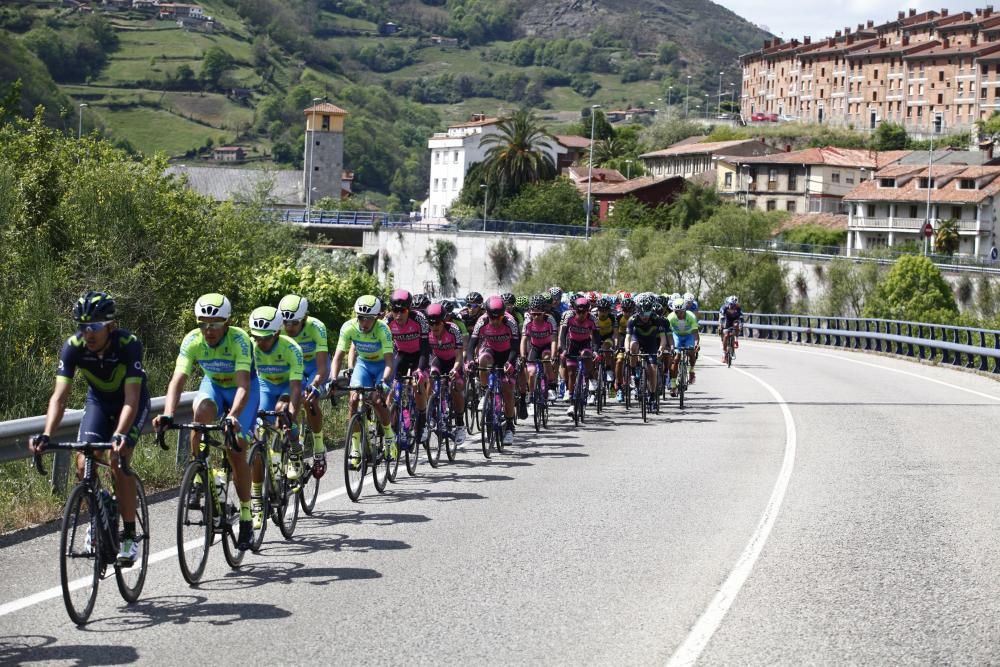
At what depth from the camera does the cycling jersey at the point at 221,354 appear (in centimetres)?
936

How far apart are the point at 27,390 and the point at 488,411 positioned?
6220 millimetres

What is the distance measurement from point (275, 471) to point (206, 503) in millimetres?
1312

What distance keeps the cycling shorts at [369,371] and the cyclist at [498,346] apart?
3514 millimetres

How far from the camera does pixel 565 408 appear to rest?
23.8 meters

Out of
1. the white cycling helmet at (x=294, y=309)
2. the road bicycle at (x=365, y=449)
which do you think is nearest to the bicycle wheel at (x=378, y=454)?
the road bicycle at (x=365, y=449)

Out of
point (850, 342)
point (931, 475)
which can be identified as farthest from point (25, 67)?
point (931, 475)

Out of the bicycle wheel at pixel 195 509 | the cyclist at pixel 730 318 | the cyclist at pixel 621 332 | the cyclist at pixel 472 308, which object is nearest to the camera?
the bicycle wheel at pixel 195 509

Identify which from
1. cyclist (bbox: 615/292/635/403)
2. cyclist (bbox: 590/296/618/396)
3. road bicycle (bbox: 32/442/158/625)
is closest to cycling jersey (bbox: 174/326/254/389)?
road bicycle (bbox: 32/442/158/625)

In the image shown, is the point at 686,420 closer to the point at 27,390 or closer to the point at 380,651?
the point at 27,390

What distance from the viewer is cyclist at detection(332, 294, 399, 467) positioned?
13.1m

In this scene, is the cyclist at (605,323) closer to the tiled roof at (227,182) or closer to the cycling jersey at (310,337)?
the cycling jersey at (310,337)

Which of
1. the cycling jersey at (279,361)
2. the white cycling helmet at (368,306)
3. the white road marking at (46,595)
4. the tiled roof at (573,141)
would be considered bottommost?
the white road marking at (46,595)

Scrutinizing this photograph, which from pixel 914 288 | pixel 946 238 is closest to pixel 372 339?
pixel 914 288

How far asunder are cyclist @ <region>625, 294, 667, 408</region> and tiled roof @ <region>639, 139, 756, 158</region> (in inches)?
5190
